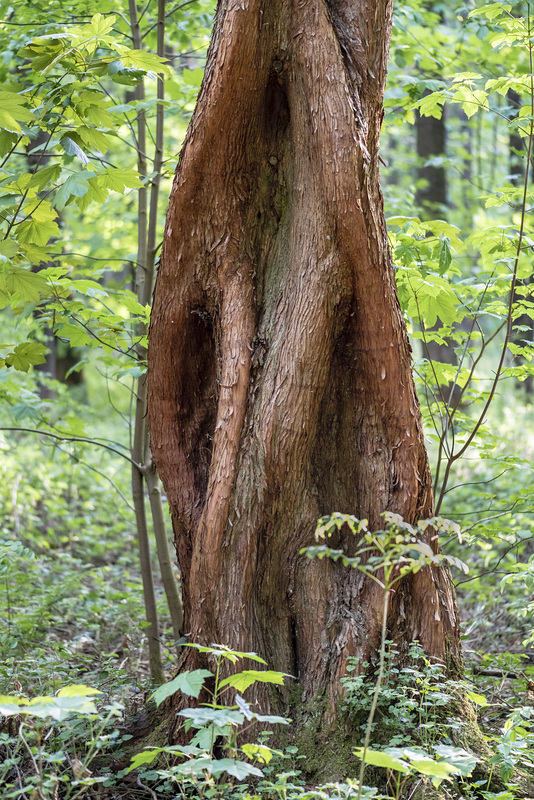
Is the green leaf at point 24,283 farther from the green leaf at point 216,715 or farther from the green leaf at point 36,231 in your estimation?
the green leaf at point 216,715

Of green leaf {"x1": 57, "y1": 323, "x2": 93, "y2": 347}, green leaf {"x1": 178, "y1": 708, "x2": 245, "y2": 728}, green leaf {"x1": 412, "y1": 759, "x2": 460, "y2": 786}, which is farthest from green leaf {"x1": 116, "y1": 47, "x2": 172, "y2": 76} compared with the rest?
green leaf {"x1": 412, "y1": 759, "x2": 460, "y2": 786}

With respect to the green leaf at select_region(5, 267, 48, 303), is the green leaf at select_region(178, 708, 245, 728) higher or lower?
lower

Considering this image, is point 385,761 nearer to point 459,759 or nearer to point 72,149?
point 459,759

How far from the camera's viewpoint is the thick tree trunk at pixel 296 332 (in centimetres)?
278

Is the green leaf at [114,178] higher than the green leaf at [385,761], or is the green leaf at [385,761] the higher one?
the green leaf at [114,178]

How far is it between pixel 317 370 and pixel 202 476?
0.84 meters

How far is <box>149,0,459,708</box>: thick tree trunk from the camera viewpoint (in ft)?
9.13

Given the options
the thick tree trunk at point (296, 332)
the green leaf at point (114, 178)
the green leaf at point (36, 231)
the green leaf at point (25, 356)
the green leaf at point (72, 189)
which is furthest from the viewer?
the green leaf at point (25, 356)

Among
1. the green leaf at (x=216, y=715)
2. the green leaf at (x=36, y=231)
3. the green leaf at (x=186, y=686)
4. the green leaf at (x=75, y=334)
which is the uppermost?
the green leaf at (x=36, y=231)

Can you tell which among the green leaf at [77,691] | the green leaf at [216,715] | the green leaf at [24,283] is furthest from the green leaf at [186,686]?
the green leaf at [24,283]

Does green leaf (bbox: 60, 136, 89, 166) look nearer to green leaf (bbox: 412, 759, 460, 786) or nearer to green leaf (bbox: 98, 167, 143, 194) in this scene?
green leaf (bbox: 98, 167, 143, 194)

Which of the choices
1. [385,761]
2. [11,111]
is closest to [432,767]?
[385,761]

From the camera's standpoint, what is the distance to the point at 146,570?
3920 mm

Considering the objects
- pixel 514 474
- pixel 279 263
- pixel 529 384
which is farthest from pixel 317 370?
pixel 529 384
